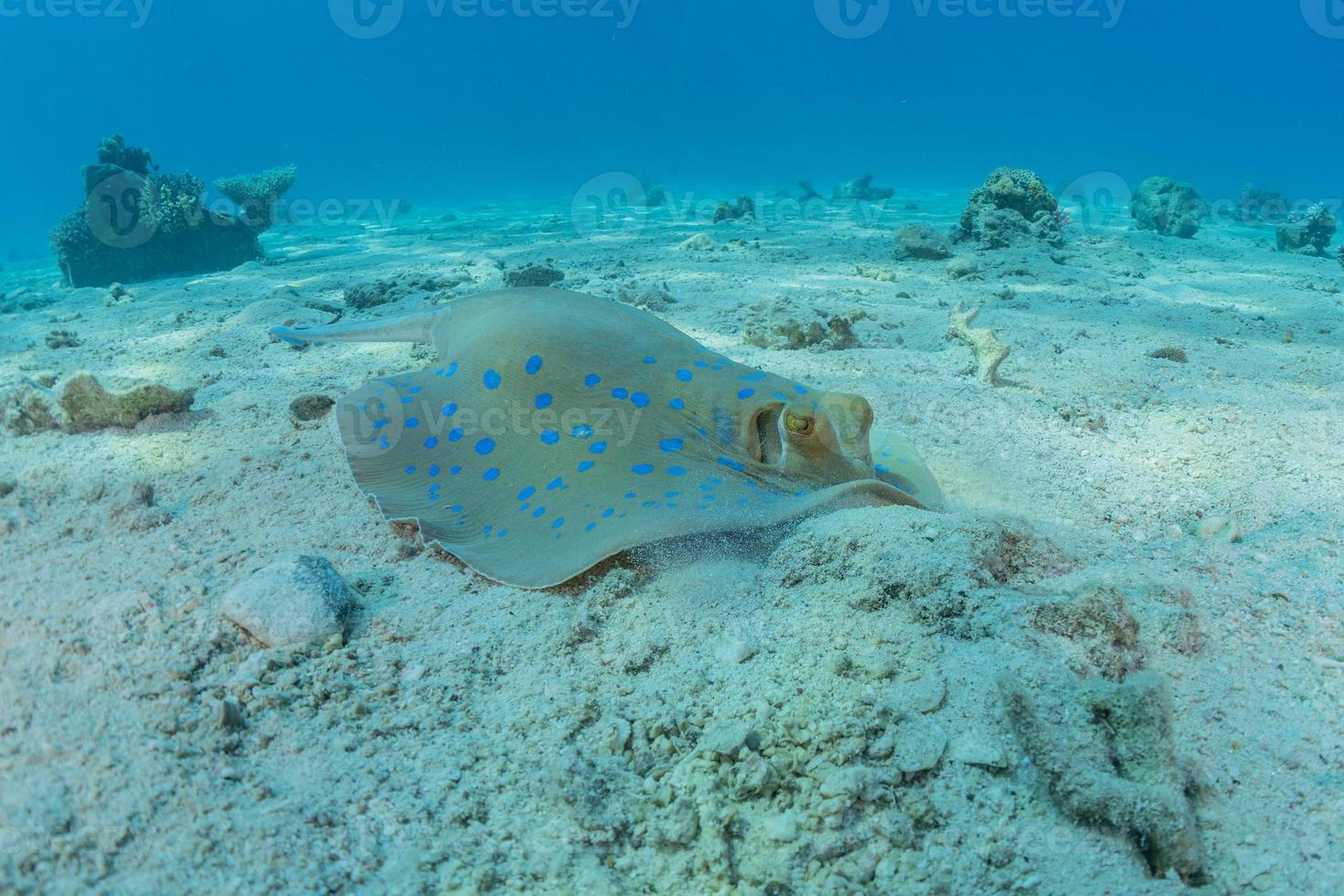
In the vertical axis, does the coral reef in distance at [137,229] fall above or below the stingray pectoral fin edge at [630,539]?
above

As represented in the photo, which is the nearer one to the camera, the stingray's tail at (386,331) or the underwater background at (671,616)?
the underwater background at (671,616)

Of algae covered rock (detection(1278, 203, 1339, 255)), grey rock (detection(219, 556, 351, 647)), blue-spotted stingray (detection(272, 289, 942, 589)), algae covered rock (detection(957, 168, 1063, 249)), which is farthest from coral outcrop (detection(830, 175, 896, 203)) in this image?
grey rock (detection(219, 556, 351, 647))

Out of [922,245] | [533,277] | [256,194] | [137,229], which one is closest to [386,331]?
[533,277]

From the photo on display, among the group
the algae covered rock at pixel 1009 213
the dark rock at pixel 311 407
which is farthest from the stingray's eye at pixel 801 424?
the algae covered rock at pixel 1009 213

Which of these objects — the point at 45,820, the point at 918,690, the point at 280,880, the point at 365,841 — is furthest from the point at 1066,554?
the point at 45,820

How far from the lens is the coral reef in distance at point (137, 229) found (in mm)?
14625

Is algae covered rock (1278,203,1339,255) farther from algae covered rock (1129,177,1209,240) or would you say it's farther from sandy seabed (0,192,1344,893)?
sandy seabed (0,192,1344,893)

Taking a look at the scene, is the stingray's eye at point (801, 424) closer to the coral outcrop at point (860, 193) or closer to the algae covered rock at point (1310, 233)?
the algae covered rock at point (1310, 233)

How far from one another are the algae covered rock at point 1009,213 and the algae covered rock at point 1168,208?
5447mm

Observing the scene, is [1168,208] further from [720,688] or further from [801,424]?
[720,688]

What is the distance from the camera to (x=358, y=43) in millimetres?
127812

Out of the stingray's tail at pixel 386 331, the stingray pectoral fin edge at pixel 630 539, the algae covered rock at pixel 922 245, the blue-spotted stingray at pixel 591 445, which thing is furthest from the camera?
the algae covered rock at pixel 922 245

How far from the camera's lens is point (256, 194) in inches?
651

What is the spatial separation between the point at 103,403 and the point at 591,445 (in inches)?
171
